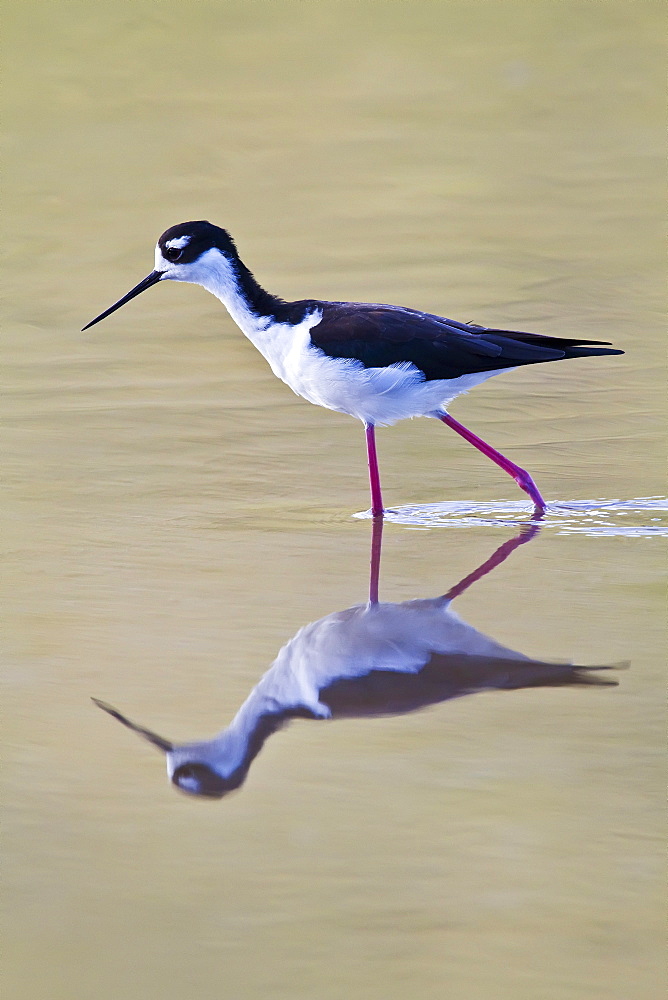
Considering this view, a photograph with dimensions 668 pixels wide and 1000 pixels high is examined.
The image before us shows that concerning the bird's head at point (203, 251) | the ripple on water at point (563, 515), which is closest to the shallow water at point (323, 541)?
the ripple on water at point (563, 515)

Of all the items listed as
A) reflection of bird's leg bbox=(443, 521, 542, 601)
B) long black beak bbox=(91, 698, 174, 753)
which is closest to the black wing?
reflection of bird's leg bbox=(443, 521, 542, 601)

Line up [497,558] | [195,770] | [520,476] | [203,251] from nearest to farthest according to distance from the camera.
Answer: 1. [195,770]
2. [497,558]
3. [520,476]
4. [203,251]

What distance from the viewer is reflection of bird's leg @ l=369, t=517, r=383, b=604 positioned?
476 cm

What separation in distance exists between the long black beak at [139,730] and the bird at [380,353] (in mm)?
1960

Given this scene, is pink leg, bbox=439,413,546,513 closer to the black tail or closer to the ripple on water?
the ripple on water

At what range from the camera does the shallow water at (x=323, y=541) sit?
115 inches

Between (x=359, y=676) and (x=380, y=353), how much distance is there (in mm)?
1915

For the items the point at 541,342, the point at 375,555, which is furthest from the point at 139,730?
the point at 541,342

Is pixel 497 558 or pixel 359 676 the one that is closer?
pixel 359 676

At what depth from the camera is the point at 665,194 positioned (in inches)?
405

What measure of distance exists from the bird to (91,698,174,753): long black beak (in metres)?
1.96

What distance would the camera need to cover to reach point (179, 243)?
608cm

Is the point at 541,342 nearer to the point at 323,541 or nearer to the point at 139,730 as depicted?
the point at 323,541

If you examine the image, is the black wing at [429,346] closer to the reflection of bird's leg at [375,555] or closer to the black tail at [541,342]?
the black tail at [541,342]
